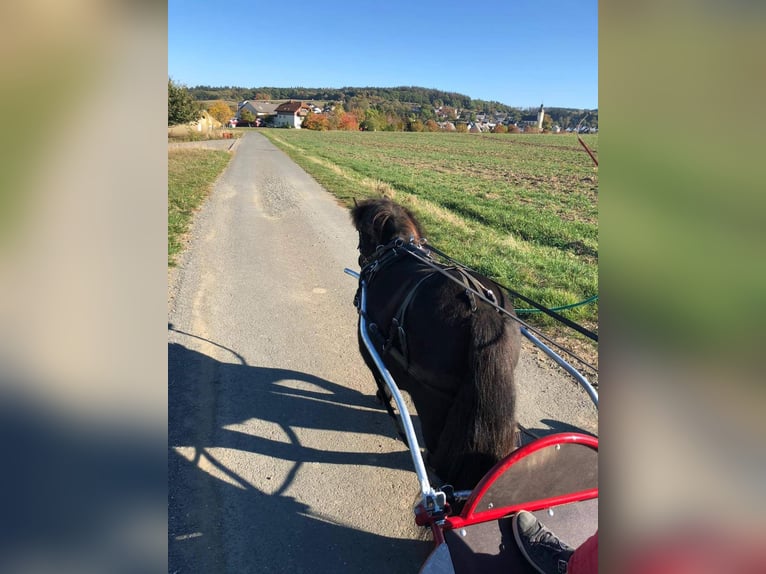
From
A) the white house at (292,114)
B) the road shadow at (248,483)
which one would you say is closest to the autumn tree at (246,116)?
the white house at (292,114)

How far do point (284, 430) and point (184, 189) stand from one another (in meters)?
12.7

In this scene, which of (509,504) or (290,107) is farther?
(290,107)

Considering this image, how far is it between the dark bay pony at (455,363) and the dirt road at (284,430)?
595 mm

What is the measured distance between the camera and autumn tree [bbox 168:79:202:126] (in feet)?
107

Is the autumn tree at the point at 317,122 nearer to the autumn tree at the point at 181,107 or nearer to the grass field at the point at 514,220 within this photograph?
the autumn tree at the point at 181,107

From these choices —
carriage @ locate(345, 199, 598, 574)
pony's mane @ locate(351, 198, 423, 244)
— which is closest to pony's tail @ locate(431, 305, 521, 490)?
carriage @ locate(345, 199, 598, 574)

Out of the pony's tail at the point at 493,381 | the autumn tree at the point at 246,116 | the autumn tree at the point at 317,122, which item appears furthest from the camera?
the autumn tree at the point at 246,116

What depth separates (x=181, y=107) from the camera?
36125 mm

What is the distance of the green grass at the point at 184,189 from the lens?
909 centimetres

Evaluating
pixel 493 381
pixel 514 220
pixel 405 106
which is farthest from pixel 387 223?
pixel 405 106

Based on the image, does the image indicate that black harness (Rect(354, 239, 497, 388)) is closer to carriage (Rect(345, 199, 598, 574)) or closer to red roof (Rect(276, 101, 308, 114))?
carriage (Rect(345, 199, 598, 574))

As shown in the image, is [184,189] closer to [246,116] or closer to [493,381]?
[493,381]

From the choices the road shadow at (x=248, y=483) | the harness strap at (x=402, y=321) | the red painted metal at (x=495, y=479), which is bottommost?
the road shadow at (x=248, y=483)
